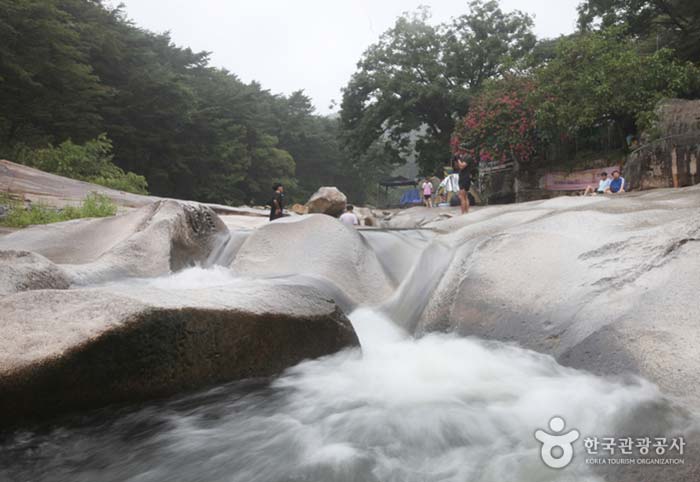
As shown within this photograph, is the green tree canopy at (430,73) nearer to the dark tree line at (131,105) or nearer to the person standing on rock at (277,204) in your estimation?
the dark tree line at (131,105)

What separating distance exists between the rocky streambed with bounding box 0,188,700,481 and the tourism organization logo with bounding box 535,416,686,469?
0.14 ft

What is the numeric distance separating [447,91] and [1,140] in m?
21.4

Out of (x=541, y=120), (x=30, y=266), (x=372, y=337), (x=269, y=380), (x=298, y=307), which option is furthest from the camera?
(x=541, y=120)

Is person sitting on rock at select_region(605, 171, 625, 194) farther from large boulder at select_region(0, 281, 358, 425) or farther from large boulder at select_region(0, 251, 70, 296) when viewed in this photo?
large boulder at select_region(0, 251, 70, 296)

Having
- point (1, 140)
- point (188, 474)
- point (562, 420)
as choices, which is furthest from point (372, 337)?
point (1, 140)

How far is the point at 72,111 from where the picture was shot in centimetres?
1891

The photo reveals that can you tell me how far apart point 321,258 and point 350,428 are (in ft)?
9.04

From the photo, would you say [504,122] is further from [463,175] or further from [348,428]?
[348,428]

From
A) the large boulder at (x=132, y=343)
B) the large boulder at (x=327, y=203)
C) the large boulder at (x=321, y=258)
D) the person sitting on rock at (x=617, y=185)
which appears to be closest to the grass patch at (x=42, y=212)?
→ the large boulder at (x=321, y=258)

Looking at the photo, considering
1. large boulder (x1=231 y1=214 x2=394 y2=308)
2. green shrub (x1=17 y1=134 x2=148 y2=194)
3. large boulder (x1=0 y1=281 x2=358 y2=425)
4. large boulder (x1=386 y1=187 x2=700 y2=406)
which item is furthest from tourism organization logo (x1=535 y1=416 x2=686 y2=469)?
green shrub (x1=17 y1=134 x2=148 y2=194)

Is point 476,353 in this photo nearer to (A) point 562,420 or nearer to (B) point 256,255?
(A) point 562,420

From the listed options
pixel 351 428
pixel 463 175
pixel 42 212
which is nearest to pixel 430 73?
pixel 463 175

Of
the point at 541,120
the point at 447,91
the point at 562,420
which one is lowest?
the point at 562,420

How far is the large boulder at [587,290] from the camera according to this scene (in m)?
2.57
